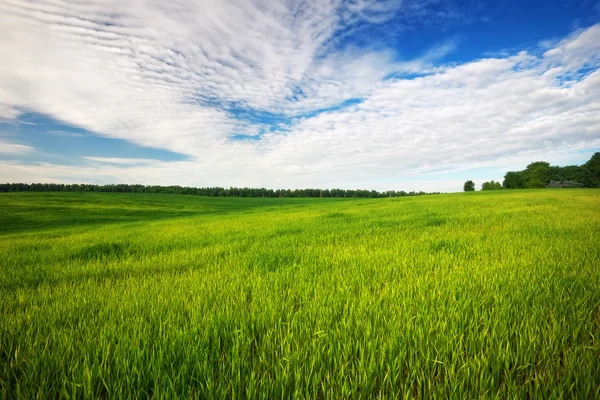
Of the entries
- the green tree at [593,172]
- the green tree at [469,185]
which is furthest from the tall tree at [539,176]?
the green tree at [469,185]

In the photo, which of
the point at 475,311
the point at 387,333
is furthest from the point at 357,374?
the point at 475,311

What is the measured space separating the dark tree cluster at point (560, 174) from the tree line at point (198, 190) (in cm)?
3638

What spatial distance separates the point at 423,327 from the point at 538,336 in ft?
2.66

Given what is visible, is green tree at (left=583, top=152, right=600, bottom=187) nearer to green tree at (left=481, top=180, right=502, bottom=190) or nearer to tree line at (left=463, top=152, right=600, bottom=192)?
tree line at (left=463, top=152, right=600, bottom=192)

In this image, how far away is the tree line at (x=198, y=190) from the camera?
11450 centimetres

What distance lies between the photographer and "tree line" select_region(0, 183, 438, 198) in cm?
11450

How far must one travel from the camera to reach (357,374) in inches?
66.1

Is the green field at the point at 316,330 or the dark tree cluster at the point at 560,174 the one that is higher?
the dark tree cluster at the point at 560,174

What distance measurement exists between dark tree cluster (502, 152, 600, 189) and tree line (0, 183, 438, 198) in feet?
119

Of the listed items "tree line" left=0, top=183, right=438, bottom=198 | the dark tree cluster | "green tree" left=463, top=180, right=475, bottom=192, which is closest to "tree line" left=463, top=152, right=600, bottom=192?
the dark tree cluster

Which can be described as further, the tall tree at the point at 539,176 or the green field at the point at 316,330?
the tall tree at the point at 539,176

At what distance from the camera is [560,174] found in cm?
8456

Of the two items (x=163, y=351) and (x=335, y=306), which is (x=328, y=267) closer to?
(x=335, y=306)

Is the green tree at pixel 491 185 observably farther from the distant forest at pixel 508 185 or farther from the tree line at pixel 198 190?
the tree line at pixel 198 190
